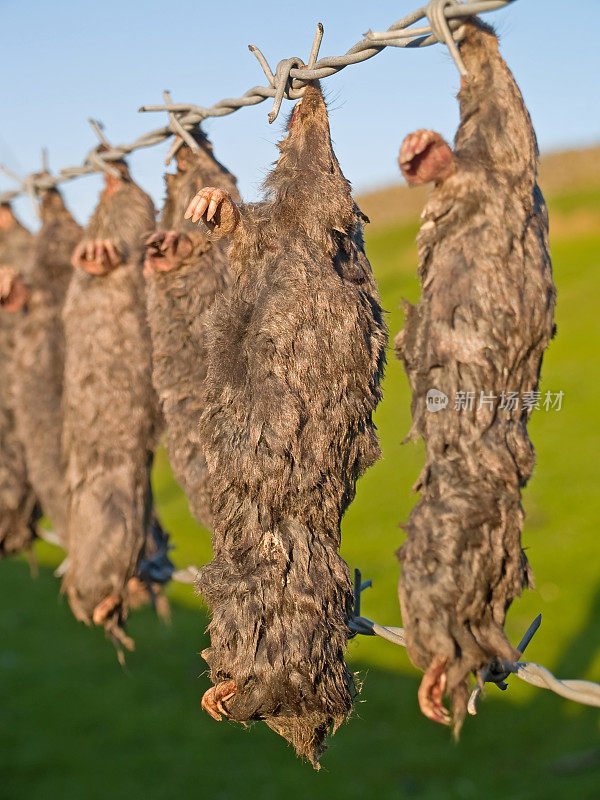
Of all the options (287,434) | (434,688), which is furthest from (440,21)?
(434,688)

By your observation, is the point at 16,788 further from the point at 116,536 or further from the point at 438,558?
the point at 438,558

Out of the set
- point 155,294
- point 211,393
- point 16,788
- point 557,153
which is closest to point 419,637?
point 211,393

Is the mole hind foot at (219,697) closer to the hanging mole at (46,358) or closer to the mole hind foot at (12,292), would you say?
the hanging mole at (46,358)

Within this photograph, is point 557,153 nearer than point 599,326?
No

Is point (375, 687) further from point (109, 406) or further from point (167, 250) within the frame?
point (167, 250)

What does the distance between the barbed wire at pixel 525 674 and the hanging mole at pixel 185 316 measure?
95 cm

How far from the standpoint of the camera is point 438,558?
2.89 metres

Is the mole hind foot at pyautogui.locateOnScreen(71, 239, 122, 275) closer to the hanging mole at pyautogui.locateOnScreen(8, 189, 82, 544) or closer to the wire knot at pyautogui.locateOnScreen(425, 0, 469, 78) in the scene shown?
the hanging mole at pyautogui.locateOnScreen(8, 189, 82, 544)

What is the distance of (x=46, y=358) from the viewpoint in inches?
194

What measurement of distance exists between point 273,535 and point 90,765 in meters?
10.9

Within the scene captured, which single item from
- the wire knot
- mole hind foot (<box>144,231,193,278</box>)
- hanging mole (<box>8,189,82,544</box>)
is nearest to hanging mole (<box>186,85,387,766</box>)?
the wire knot

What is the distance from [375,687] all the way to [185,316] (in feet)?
35.9

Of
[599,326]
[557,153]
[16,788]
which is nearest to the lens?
[16,788]

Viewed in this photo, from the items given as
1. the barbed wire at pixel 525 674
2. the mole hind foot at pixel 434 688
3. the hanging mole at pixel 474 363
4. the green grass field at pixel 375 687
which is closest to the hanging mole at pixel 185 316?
the barbed wire at pixel 525 674
